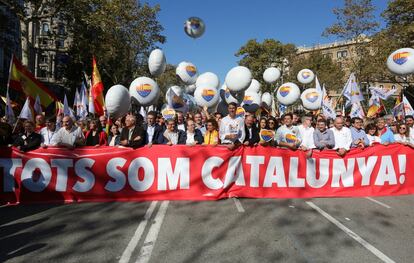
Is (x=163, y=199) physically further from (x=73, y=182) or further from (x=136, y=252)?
(x=136, y=252)

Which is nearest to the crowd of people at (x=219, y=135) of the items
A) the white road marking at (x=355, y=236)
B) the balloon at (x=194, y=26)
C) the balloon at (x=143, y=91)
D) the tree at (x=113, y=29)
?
the white road marking at (x=355, y=236)

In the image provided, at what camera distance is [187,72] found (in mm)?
13383

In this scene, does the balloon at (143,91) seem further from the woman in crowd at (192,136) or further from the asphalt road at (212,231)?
the asphalt road at (212,231)

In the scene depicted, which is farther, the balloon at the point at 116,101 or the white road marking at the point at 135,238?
the balloon at the point at 116,101

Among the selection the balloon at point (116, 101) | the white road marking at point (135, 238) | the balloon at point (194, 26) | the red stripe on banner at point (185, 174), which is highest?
the balloon at point (194, 26)

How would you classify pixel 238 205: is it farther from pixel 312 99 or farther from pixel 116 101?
pixel 312 99

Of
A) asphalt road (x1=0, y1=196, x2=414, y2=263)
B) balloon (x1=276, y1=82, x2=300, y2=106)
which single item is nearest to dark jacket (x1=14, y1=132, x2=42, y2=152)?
asphalt road (x1=0, y1=196, x2=414, y2=263)

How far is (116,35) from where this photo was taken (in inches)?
1027

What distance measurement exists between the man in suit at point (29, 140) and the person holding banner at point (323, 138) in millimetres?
5692

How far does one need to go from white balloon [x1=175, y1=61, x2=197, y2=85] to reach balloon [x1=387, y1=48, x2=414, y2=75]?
701cm

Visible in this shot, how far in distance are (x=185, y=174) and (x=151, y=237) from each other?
211 centimetres

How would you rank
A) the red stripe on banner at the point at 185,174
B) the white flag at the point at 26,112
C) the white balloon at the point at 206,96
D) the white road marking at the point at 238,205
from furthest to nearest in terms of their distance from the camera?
1. the white balloon at the point at 206,96
2. the white flag at the point at 26,112
3. the red stripe on banner at the point at 185,174
4. the white road marking at the point at 238,205

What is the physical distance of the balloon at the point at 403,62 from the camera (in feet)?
35.5

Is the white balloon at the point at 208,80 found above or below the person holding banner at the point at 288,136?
above
